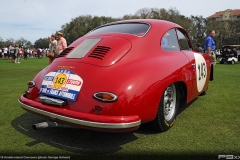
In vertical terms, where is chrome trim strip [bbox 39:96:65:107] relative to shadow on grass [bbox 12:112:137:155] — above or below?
above

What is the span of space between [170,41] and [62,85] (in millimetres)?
1834

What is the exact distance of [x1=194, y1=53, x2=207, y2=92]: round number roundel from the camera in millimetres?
3793

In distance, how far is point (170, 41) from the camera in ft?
11.3

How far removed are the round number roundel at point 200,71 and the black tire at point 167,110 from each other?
0.77 meters

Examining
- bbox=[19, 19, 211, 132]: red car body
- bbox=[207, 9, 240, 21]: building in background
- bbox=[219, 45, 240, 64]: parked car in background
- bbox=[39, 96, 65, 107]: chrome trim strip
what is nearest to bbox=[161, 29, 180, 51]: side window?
bbox=[19, 19, 211, 132]: red car body

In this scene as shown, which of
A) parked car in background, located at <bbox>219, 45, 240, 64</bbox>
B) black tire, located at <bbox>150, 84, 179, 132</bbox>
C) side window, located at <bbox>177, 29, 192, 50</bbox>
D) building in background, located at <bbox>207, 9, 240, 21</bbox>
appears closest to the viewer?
black tire, located at <bbox>150, 84, 179, 132</bbox>

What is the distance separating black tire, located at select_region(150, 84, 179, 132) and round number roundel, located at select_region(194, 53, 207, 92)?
77cm

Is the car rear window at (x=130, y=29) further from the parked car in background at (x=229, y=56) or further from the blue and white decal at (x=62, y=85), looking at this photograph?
the parked car in background at (x=229, y=56)

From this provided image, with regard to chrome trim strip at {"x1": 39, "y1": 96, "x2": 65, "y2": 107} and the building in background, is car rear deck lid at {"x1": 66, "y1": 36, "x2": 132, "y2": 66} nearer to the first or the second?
chrome trim strip at {"x1": 39, "y1": 96, "x2": 65, "y2": 107}

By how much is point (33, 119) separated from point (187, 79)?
248 cm

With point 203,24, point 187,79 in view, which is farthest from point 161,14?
point 187,79

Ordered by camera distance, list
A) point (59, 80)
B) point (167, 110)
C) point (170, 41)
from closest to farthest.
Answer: point (59, 80)
point (167, 110)
point (170, 41)

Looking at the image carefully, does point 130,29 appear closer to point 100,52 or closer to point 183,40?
point 100,52

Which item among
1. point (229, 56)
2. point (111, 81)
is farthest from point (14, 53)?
point (111, 81)
